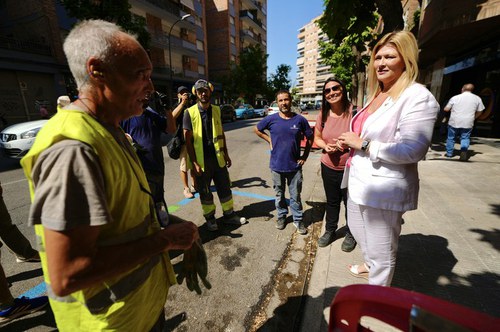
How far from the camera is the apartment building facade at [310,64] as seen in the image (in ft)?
258

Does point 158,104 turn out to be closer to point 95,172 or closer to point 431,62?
point 95,172

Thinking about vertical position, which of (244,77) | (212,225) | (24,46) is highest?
(244,77)

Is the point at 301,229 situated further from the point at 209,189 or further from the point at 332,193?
the point at 209,189

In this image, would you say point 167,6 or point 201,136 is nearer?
point 201,136

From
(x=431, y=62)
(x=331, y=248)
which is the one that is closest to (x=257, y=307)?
(x=331, y=248)

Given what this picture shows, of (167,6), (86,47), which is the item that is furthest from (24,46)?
(86,47)

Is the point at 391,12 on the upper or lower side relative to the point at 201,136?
upper

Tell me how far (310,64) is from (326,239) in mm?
89715

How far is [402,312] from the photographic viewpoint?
78 cm

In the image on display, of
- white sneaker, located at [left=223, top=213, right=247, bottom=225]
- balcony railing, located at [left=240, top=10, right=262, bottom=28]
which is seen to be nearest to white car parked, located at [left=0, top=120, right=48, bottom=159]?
white sneaker, located at [left=223, top=213, right=247, bottom=225]

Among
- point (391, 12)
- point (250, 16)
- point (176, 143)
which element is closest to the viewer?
point (176, 143)

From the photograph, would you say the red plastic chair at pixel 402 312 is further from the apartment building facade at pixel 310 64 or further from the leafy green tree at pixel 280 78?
the apartment building facade at pixel 310 64

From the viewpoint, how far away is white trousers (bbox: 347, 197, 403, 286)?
180 cm

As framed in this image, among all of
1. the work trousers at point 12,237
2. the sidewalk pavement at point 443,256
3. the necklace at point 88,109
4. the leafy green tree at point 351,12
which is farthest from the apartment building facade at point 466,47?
the work trousers at point 12,237
